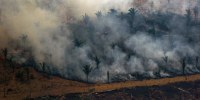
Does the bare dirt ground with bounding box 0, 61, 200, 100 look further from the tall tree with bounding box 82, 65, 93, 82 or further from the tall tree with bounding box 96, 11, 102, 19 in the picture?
the tall tree with bounding box 96, 11, 102, 19

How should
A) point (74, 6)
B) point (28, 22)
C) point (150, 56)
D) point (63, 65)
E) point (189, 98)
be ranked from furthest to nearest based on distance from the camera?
1. point (74, 6)
2. point (28, 22)
3. point (150, 56)
4. point (63, 65)
5. point (189, 98)

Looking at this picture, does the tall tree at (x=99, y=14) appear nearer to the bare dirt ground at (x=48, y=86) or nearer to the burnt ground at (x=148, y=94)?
the bare dirt ground at (x=48, y=86)

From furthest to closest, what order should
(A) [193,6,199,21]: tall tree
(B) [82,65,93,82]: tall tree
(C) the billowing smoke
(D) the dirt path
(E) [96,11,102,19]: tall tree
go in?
(A) [193,6,199,21]: tall tree → (E) [96,11,102,19]: tall tree → (C) the billowing smoke → (B) [82,65,93,82]: tall tree → (D) the dirt path

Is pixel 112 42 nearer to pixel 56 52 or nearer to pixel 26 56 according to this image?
pixel 56 52

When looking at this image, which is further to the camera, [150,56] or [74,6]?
[74,6]

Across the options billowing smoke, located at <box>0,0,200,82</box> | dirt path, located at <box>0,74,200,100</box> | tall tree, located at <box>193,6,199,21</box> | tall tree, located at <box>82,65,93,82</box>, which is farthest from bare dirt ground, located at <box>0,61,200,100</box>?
tall tree, located at <box>193,6,199,21</box>

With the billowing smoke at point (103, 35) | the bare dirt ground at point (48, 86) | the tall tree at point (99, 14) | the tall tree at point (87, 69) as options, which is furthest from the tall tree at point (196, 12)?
the tall tree at point (87, 69)

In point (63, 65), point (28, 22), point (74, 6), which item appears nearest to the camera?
point (63, 65)

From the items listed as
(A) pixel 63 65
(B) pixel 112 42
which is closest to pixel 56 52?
(A) pixel 63 65
